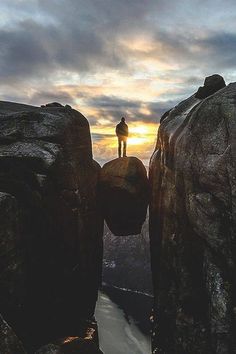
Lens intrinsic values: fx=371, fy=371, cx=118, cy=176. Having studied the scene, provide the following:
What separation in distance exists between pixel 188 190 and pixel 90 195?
588 inches

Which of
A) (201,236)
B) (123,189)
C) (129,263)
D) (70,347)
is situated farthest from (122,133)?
(129,263)

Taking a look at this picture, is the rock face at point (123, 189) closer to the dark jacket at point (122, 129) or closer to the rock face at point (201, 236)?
the dark jacket at point (122, 129)

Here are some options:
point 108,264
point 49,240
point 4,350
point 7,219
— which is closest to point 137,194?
point 49,240

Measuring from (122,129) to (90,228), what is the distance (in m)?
12.6

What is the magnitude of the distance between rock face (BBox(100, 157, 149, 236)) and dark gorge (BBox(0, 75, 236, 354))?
0.31 m

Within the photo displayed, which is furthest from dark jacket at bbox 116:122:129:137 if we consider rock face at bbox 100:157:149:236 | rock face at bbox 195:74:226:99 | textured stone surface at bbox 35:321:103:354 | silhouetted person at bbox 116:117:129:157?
textured stone surface at bbox 35:321:103:354

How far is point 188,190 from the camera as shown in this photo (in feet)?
79.7

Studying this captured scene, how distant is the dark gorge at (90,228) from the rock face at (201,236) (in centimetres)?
7

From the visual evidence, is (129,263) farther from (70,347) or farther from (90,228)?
(70,347)

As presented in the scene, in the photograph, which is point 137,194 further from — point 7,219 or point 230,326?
point 230,326

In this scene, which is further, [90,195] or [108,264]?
[108,264]

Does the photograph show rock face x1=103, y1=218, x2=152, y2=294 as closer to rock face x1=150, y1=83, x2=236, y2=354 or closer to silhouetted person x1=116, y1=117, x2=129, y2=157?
silhouetted person x1=116, y1=117, x2=129, y2=157

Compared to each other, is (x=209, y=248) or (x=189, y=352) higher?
(x=209, y=248)

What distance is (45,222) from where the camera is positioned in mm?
28797
